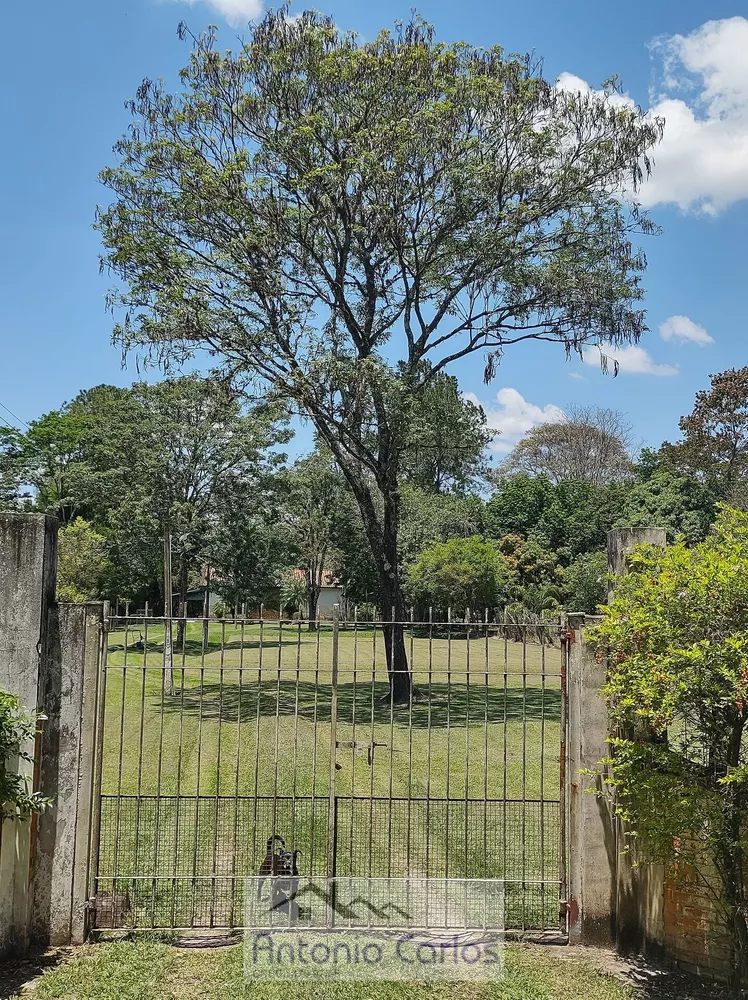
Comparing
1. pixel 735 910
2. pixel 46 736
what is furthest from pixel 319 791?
pixel 735 910

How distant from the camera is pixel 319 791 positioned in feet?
33.0

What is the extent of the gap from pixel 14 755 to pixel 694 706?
4293mm

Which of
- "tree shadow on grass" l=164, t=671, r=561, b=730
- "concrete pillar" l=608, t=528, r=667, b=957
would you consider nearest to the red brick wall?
"concrete pillar" l=608, t=528, r=667, b=957

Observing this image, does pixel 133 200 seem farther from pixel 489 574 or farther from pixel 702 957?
pixel 489 574

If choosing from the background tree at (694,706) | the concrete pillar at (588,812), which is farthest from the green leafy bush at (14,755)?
the background tree at (694,706)

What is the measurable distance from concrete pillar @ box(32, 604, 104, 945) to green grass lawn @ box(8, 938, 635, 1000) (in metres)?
0.32

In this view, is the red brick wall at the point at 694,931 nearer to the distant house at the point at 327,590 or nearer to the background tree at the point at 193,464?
the background tree at the point at 193,464

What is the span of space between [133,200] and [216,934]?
47.3ft

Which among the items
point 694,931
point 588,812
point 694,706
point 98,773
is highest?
point 694,706

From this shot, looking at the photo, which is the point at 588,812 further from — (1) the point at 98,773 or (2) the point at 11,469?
(2) the point at 11,469

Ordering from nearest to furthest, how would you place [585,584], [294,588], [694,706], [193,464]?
1. [694,706]
2. [193,464]
3. [585,584]
4. [294,588]

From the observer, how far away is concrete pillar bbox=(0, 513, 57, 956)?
17.2 ft

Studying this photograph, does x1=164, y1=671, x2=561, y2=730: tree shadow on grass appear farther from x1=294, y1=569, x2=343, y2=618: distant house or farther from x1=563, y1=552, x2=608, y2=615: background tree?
x1=294, y1=569, x2=343, y2=618: distant house

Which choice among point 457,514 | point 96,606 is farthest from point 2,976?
point 457,514
